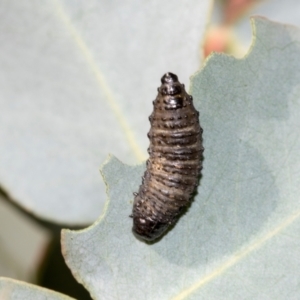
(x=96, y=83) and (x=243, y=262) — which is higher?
(x=96, y=83)

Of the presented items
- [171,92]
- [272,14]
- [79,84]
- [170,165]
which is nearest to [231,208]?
[170,165]

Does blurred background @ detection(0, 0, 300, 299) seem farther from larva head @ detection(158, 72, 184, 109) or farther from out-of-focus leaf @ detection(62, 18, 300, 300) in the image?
out-of-focus leaf @ detection(62, 18, 300, 300)

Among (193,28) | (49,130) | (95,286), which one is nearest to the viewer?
(95,286)

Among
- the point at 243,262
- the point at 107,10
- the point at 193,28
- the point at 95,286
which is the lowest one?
the point at 243,262

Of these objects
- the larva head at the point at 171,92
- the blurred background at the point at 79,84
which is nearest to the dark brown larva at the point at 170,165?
the larva head at the point at 171,92

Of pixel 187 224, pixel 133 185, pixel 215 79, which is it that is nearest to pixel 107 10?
pixel 215 79

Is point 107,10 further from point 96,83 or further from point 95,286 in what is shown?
point 95,286

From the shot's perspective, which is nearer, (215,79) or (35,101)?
(215,79)

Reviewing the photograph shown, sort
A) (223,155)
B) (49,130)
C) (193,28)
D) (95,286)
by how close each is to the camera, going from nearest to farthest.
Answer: (95,286)
(223,155)
(193,28)
(49,130)
